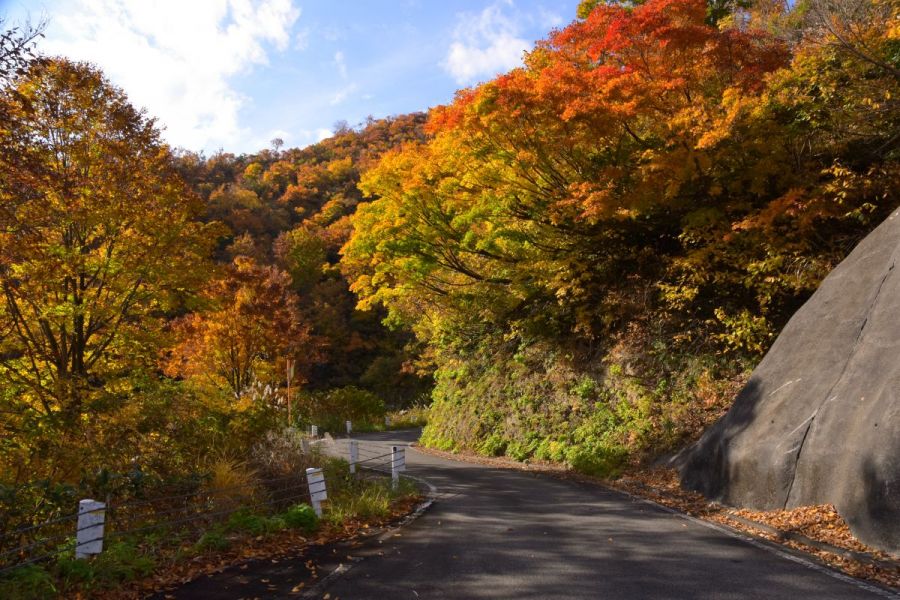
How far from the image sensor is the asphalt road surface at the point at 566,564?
5.12 meters

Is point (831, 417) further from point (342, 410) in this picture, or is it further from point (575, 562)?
point (342, 410)

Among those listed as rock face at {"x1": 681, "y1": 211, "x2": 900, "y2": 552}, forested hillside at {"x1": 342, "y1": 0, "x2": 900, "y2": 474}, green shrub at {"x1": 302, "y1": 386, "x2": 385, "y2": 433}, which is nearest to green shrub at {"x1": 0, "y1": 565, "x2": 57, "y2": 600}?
rock face at {"x1": 681, "y1": 211, "x2": 900, "y2": 552}

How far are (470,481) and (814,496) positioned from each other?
7918 millimetres

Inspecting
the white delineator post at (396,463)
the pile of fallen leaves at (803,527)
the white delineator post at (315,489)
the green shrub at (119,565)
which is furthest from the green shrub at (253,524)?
the pile of fallen leaves at (803,527)

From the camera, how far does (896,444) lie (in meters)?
6.00

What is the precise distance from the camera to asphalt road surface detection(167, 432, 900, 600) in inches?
202

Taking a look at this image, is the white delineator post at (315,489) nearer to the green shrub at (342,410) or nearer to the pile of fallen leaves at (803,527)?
the pile of fallen leaves at (803,527)

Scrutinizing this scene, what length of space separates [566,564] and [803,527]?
2983 millimetres

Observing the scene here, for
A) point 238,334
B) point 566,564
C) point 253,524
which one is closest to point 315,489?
point 253,524

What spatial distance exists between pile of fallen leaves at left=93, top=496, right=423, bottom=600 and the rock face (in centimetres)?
532

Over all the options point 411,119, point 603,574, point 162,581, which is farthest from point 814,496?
point 411,119

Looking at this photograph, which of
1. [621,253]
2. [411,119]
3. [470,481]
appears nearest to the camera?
[470,481]

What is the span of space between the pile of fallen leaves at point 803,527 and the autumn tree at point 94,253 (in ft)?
31.7

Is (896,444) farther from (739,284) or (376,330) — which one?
Answer: (376,330)
